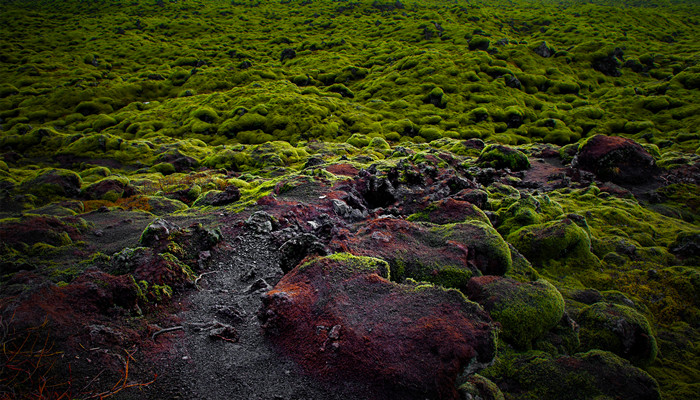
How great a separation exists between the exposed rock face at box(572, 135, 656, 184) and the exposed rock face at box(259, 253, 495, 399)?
20.3 m

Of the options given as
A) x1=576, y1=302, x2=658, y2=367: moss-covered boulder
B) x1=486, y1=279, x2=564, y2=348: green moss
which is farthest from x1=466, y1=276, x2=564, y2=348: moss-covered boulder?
x1=576, y1=302, x2=658, y2=367: moss-covered boulder

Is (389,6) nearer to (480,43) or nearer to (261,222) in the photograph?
(480,43)

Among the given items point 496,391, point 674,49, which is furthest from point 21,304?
point 674,49

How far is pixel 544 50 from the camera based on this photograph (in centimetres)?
5512

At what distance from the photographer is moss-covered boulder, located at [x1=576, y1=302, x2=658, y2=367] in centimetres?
779

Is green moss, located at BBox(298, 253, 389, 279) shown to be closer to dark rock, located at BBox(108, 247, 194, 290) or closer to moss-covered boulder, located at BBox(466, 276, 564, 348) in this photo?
moss-covered boulder, located at BBox(466, 276, 564, 348)

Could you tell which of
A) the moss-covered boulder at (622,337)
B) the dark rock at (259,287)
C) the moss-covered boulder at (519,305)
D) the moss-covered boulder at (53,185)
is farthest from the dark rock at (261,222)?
the moss-covered boulder at (53,185)

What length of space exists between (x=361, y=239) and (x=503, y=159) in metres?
18.4

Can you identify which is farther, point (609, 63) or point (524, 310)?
point (609, 63)

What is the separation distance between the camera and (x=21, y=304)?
6.21 meters

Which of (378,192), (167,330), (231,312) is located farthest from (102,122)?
(231,312)

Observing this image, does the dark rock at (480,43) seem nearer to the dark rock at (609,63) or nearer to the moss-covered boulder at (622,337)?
the dark rock at (609,63)

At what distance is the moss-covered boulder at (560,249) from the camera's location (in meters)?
11.8

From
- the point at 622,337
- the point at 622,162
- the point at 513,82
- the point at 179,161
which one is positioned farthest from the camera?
the point at 513,82
